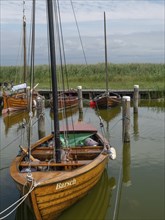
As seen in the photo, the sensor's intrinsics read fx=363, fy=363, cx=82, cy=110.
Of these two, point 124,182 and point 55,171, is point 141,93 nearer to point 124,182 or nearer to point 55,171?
point 124,182

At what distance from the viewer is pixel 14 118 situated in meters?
26.7

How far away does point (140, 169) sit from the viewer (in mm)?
14211

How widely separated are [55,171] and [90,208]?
6.43 ft

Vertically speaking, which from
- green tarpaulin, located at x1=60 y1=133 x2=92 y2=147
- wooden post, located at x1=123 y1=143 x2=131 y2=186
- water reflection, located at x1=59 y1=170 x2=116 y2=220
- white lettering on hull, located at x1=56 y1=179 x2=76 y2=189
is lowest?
water reflection, located at x1=59 y1=170 x2=116 y2=220

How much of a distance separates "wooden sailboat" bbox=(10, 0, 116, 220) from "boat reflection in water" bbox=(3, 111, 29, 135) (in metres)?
11.2

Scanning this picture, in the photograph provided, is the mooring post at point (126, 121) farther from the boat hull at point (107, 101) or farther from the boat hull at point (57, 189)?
the boat hull at point (107, 101)

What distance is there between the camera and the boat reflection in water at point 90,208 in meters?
10.5

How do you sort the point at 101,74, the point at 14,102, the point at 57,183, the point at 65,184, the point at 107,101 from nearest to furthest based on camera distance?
the point at 57,183 < the point at 65,184 < the point at 107,101 < the point at 14,102 < the point at 101,74

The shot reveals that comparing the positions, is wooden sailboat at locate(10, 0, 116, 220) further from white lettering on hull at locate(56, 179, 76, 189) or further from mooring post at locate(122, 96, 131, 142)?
mooring post at locate(122, 96, 131, 142)

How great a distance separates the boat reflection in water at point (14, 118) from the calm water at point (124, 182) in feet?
7.75

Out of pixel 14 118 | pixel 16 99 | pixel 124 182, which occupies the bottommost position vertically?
pixel 124 182

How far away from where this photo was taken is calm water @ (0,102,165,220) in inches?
421

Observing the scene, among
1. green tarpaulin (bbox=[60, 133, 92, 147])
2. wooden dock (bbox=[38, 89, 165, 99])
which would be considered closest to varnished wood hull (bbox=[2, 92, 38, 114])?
wooden dock (bbox=[38, 89, 165, 99])

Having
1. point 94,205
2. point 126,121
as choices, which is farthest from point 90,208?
point 126,121
